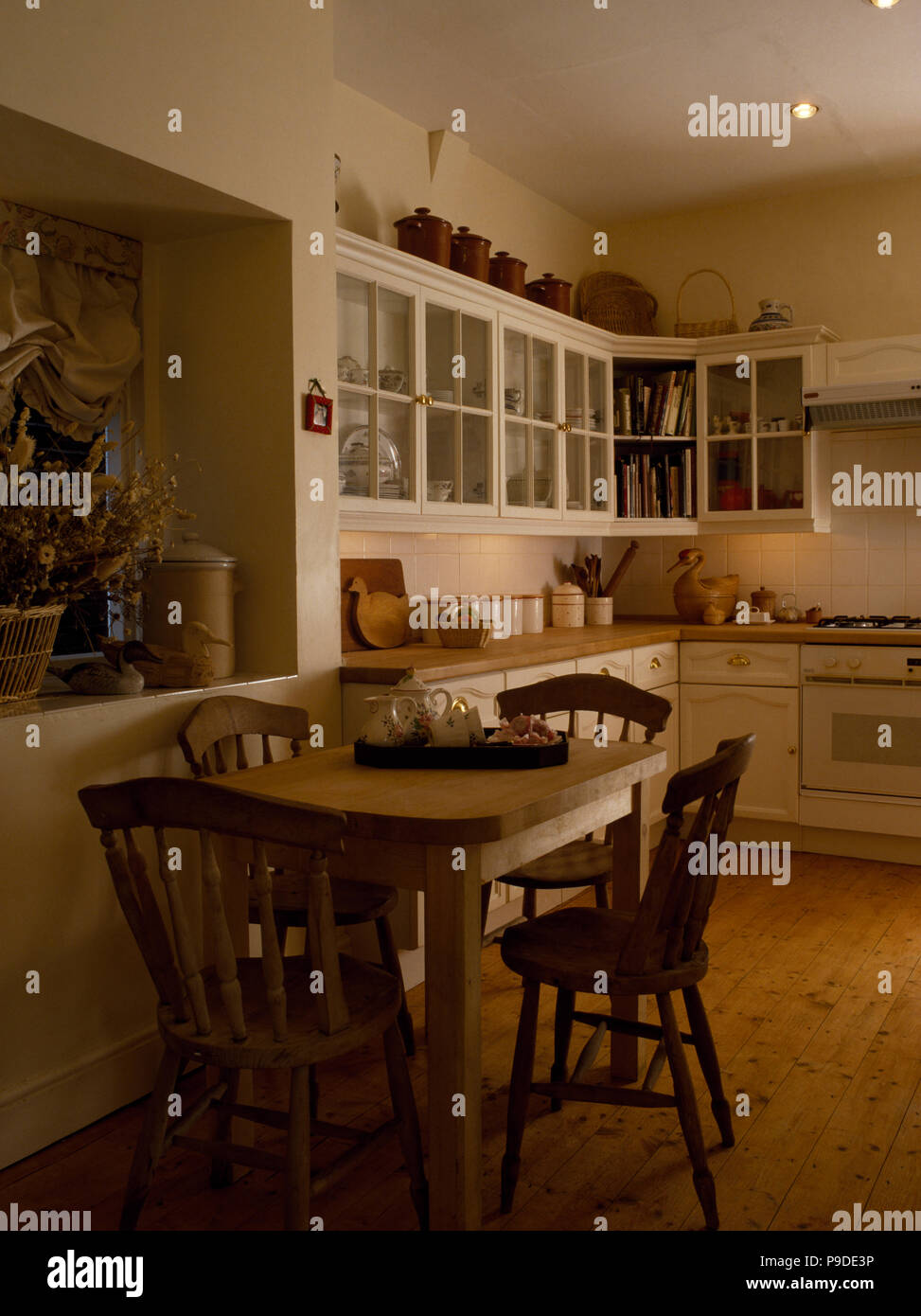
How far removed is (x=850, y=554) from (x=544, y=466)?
157 centimetres

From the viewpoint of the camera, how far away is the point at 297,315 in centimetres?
292

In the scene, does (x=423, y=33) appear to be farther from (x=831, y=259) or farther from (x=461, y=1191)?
(x=461, y=1191)

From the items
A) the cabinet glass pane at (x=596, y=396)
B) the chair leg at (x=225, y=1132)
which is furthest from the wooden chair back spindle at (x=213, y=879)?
the cabinet glass pane at (x=596, y=396)

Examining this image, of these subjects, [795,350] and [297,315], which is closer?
[297,315]

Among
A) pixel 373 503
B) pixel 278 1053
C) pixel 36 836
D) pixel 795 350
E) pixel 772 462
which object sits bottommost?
pixel 278 1053

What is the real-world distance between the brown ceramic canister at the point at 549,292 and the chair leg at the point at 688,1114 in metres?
3.26

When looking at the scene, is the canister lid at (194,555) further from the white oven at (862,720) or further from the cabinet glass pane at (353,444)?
the white oven at (862,720)

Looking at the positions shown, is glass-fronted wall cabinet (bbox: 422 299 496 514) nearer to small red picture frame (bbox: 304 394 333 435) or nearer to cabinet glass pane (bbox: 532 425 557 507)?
cabinet glass pane (bbox: 532 425 557 507)

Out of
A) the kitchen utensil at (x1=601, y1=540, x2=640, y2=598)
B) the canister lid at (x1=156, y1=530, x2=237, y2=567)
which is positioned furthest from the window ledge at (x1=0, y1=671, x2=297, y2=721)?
the kitchen utensil at (x1=601, y1=540, x2=640, y2=598)

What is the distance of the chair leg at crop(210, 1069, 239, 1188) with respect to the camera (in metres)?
2.06

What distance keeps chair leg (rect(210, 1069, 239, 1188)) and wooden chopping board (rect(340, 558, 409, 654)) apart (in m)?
1.67

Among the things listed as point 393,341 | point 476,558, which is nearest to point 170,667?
point 393,341
